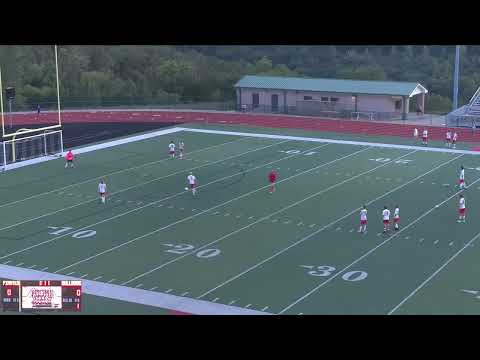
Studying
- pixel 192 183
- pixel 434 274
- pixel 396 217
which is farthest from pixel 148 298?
pixel 192 183

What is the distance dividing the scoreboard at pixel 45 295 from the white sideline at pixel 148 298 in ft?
8.69

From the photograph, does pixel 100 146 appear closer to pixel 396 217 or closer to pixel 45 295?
pixel 396 217

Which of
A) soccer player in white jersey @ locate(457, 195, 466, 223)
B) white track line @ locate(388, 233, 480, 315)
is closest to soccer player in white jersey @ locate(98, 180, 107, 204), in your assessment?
soccer player in white jersey @ locate(457, 195, 466, 223)

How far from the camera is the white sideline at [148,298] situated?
16.1 m

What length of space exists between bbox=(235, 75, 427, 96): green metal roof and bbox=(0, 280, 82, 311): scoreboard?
35.7 m

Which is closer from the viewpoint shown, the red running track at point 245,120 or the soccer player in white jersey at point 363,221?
the soccer player in white jersey at point 363,221

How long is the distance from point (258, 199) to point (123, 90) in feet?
115

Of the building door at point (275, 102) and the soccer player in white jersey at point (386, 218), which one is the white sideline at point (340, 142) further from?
the soccer player in white jersey at point (386, 218)

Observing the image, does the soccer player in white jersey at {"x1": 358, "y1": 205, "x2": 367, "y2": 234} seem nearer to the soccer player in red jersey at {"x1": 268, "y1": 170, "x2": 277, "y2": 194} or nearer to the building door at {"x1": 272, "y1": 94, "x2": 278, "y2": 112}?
the soccer player in red jersey at {"x1": 268, "y1": 170, "x2": 277, "y2": 194}

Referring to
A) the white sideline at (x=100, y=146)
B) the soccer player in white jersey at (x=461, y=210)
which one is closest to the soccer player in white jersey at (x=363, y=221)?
the soccer player in white jersey at (x=461, y=210)
